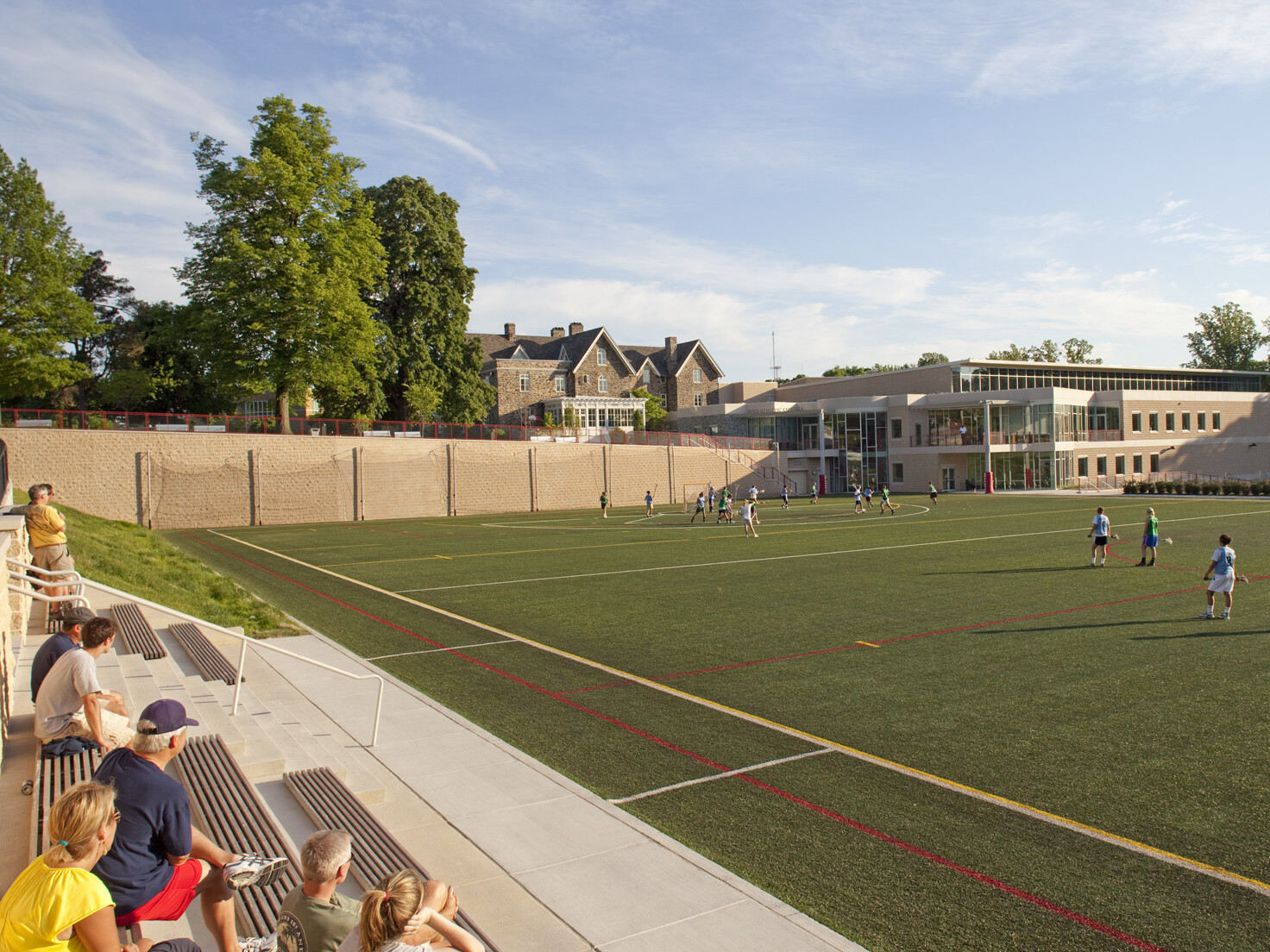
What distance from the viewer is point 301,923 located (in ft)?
13.7

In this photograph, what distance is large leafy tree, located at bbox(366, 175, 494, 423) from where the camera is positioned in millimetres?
54469

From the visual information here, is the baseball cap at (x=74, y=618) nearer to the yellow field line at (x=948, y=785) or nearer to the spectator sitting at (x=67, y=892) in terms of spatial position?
the spectator sitting at (x=67, y=892)

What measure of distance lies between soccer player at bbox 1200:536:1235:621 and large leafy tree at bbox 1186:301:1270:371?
367ft

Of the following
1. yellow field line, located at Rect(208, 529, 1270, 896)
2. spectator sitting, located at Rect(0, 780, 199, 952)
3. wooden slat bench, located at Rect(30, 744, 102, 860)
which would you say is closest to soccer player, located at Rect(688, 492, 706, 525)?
yellow field line, located at Rect(208, 529, 1270, 896)

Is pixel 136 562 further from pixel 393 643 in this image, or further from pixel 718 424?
pixel 718 424

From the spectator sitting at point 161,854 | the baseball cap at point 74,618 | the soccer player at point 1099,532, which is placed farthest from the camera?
the soccer player at point 1099,532

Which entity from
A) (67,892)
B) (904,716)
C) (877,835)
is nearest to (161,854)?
(67,892)

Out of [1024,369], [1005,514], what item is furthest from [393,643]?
[1024,369]

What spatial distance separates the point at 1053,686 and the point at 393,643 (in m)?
9.89

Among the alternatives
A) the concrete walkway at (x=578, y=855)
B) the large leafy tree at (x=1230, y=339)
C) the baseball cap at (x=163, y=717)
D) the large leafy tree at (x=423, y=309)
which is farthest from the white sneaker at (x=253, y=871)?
the large leafy tree at (x=1230, y=339)

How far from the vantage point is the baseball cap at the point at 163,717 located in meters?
4.80

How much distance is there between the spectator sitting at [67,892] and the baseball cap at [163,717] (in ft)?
3.14

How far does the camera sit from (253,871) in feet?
16.5

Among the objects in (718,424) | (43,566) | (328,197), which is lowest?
(43,566)
